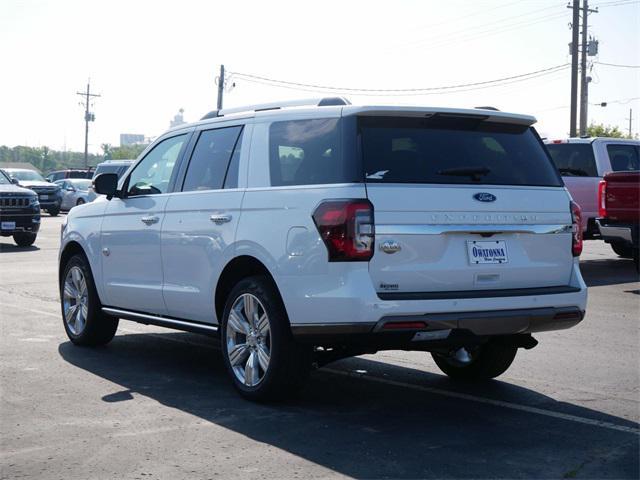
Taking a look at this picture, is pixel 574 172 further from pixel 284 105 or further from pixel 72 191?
pixel 72 191

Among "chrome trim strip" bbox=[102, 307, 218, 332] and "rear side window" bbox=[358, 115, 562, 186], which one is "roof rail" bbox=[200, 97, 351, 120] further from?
"chrome trim strip" bbox=[102, 307, 218, 332]

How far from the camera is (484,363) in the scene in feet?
24.5

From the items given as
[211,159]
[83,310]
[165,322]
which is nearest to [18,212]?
[83,310]

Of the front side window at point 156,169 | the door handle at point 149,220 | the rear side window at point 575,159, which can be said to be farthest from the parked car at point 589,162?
the door handle at point 149,220

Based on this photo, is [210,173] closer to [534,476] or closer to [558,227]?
[558,227]

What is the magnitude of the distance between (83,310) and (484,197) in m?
4.33

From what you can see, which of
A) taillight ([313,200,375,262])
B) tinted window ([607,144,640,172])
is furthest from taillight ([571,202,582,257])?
tinted window ([607,144,640,172])

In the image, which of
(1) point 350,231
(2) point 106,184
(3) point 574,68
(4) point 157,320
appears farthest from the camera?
(3) point 574,68

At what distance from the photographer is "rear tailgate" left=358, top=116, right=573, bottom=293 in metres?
5.98

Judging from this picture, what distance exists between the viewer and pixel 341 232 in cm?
591

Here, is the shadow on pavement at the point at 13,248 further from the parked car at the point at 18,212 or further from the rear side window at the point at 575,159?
the rear side window at the point at 575,159

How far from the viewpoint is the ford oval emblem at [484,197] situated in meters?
6.26

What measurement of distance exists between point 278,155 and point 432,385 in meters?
2.10

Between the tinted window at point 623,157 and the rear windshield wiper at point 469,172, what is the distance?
1295cm
